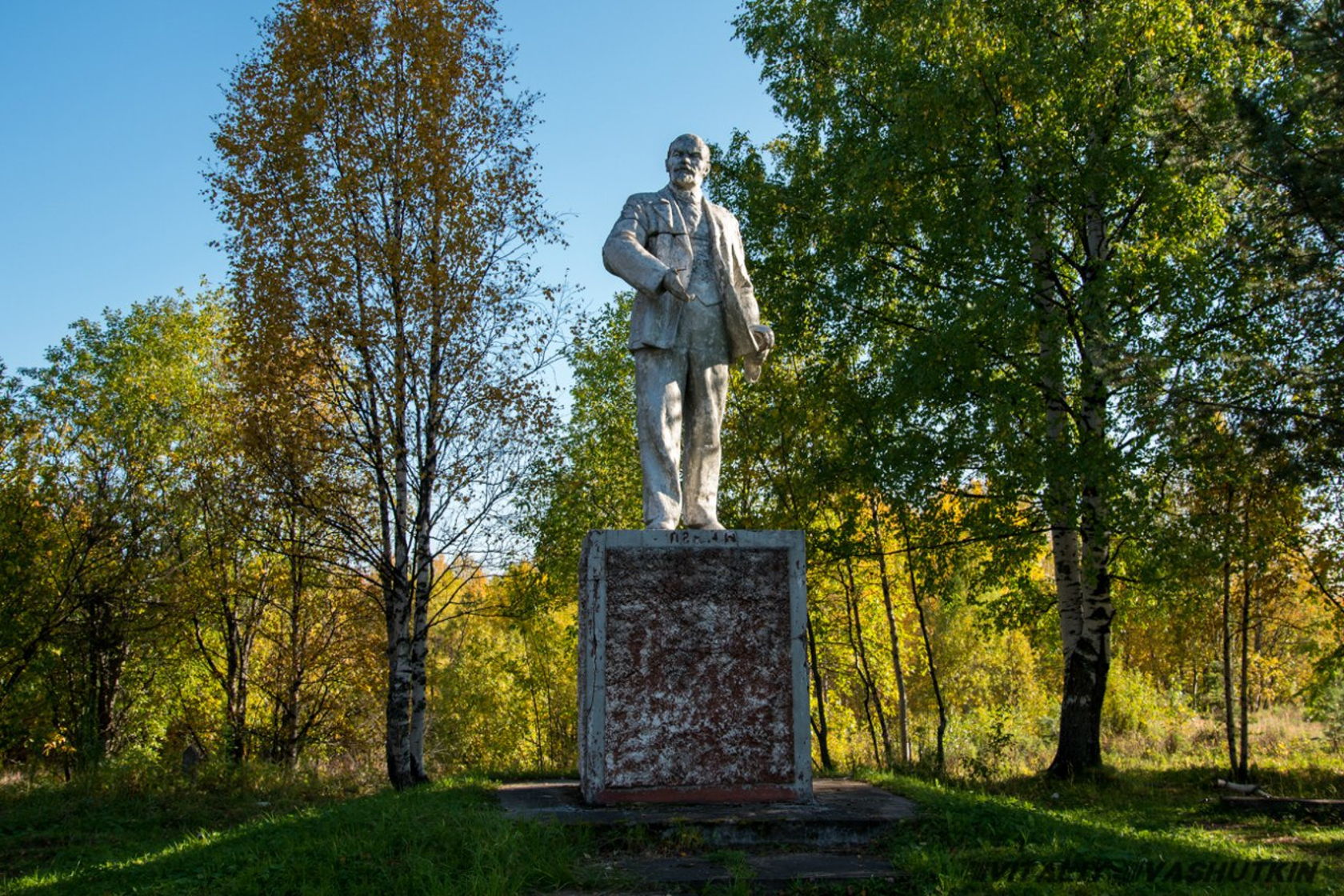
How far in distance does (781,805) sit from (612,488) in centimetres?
1232

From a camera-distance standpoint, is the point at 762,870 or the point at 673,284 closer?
the point at 762,870

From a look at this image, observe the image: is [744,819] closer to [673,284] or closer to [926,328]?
[673,284]

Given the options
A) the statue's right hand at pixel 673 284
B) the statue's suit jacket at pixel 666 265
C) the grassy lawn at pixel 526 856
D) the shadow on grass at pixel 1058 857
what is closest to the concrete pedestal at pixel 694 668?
the grassy lawn at pixel 526 856

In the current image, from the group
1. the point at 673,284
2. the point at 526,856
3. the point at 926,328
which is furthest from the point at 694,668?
the point at 926,328

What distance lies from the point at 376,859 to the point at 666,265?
3.48m

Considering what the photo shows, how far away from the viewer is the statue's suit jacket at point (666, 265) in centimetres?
593

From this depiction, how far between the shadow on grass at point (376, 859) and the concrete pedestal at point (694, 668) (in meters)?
0.79

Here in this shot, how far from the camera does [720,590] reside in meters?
5.57

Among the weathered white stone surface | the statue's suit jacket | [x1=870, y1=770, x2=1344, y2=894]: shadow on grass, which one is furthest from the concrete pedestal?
the statue's suit jacket

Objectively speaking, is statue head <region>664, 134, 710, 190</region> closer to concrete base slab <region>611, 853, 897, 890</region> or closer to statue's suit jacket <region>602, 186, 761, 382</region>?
statue's suit jacket <region>602, 186, 761, 382</region>

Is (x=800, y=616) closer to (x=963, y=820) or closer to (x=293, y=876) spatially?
(x=963, y=820)

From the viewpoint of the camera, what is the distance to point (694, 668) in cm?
547

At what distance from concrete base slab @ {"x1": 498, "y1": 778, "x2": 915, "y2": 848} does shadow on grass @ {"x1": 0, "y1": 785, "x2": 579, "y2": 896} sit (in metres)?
0.30

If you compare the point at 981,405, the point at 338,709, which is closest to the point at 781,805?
the point at 981,405
